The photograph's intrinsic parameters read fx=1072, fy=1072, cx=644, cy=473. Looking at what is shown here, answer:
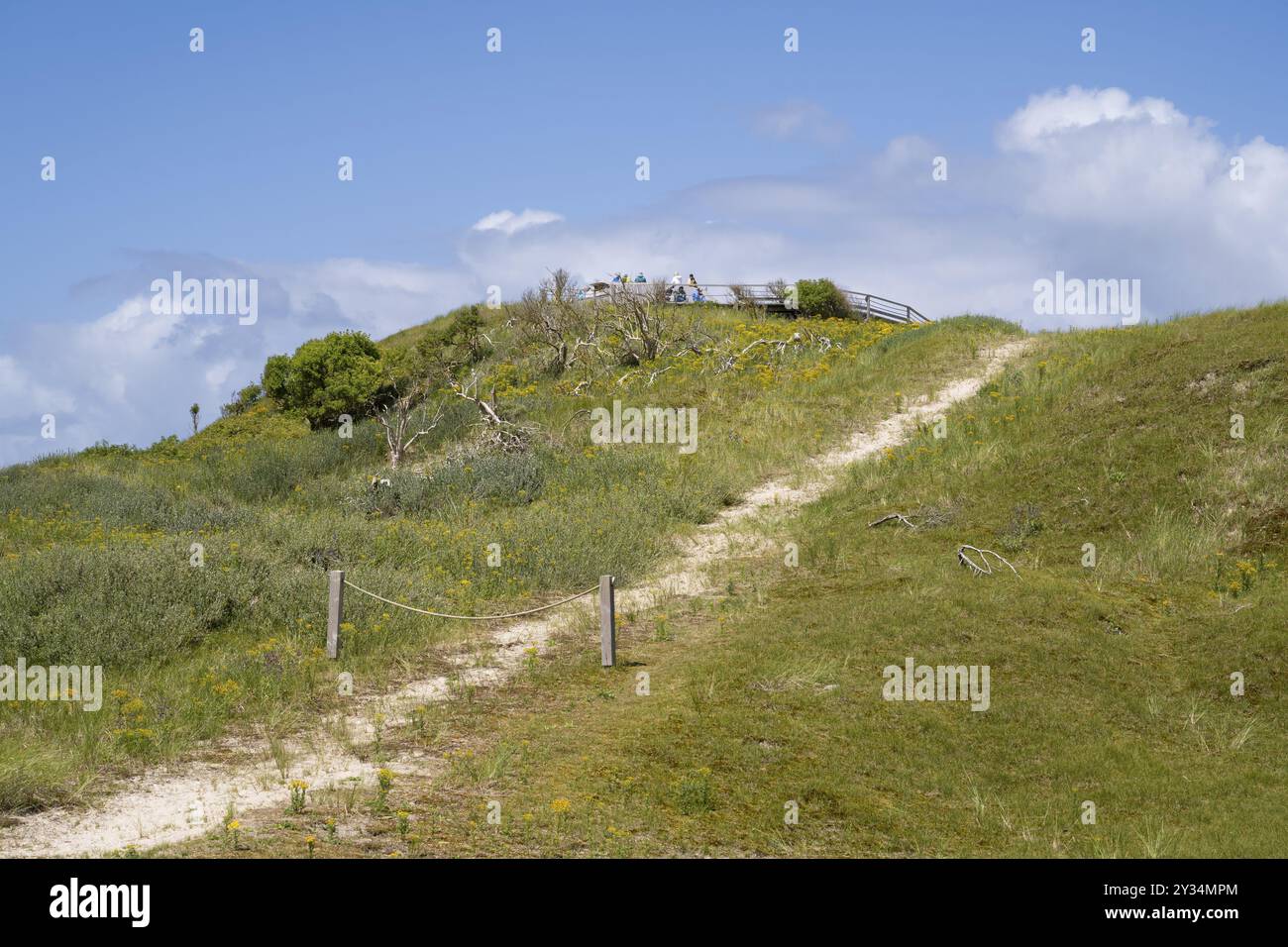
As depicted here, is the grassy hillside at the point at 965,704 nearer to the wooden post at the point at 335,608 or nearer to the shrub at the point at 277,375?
the wooden post at the point at 335,608

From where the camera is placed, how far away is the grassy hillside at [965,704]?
938 cm

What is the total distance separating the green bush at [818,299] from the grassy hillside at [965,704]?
Result: 2347cm

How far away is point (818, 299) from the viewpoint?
154 ft

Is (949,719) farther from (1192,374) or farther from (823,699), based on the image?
(1192,374)

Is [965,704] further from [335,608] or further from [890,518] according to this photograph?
[890,518]

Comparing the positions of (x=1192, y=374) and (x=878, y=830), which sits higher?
(x=1192, y=374)

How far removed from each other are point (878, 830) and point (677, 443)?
1909 centimetres

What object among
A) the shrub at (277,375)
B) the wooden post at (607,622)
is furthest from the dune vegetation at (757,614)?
the shrub at (277,375)

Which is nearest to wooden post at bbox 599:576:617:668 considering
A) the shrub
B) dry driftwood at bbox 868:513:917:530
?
dry driftwood at bbox 868:513:917:530

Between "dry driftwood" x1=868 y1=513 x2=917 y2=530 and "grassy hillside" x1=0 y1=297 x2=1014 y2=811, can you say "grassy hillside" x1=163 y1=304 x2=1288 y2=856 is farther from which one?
"grassy hillside" x1=0 y1=297 x2=1014 y2=811

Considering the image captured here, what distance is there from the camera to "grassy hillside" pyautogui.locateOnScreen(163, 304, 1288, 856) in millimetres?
9383

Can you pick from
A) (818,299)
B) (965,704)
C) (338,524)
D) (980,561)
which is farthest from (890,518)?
(818,299)
